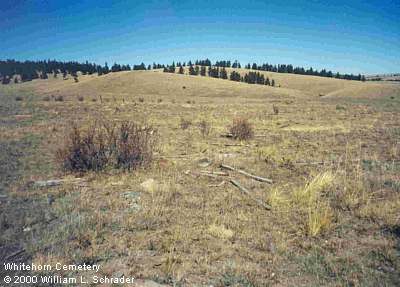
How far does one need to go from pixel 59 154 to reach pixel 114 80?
71.6 meters

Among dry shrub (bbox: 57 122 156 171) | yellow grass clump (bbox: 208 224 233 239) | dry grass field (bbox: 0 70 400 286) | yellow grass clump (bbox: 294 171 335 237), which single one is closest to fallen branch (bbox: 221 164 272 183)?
dry grass field (bbox: 0 70 400 286)

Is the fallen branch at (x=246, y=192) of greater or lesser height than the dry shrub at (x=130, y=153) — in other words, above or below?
below

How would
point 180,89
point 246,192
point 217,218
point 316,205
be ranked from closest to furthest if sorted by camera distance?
point 217,218 → point 316,205 → point 246,192 → point 180,89

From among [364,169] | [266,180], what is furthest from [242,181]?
[364,169]

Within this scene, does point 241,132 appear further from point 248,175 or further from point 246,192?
point 246,192

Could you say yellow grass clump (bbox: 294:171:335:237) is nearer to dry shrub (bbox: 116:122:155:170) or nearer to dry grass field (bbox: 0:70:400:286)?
dry grass field (bbox: 0:70:400:286)

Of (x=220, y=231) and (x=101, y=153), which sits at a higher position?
(x=101, y=153)

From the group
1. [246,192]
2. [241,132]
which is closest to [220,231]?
[246,192]

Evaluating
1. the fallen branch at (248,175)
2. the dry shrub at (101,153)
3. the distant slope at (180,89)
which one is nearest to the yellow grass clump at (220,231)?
the fallen branch at (248,175)

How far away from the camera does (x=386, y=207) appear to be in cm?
592

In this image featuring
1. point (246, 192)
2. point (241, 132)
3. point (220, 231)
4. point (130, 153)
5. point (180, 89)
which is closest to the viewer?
point (220, 231)

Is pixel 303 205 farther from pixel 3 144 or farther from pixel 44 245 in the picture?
pixel 3 144

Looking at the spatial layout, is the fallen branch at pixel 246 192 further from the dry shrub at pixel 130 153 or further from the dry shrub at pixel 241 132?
the dry shrub at pixel 241 132

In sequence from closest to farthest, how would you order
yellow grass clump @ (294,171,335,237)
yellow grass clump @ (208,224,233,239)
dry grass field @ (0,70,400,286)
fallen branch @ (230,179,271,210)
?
dry grass field @ (0,70,400,286) < yellow grass clump @ (208,224,233,239) < yellow grass clump @ (294,171,335,237) < fallen branch @ (230,179,271,210)
